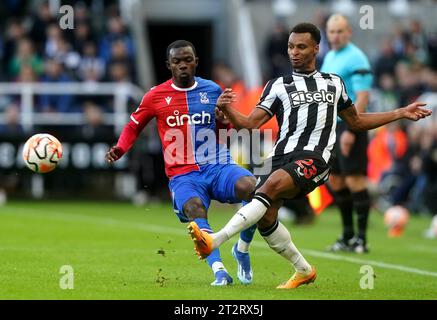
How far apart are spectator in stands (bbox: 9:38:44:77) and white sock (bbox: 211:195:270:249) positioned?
14.5 meters

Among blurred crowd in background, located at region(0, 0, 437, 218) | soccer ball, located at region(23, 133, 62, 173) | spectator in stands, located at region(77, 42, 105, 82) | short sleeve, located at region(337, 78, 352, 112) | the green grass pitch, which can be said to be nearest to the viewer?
the green grass pitch

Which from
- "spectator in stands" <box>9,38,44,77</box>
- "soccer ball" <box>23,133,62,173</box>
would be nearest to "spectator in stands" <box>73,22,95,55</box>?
"spectator in stands" <box>9,38,44,77</box>

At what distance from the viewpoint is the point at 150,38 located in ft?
91.4

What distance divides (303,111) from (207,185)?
1.07 meters

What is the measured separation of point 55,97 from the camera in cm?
2136

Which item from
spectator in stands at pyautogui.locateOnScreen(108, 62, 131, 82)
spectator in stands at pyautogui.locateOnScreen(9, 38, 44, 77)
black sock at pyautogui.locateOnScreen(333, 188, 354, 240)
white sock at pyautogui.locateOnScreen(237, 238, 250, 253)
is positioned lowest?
black sock at pyautogui.locateOnScreen(333, 188, 354, 240)

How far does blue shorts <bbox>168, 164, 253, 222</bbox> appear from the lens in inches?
346

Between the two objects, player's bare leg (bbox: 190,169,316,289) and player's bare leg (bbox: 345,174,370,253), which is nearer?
player's bare leg (bbox: 190,169,316,289)

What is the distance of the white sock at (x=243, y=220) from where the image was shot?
7961mm

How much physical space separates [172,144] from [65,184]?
12204 millimetres

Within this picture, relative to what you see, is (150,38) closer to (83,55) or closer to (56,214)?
(83,55)

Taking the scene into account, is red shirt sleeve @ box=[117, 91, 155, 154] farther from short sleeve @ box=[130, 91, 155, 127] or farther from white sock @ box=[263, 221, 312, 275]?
white sock @ box=[263, 221, 312, 275]

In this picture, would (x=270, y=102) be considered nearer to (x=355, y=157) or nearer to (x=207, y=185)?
(x=207, y=185)

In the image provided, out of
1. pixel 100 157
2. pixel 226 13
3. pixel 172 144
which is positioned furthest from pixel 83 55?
pixel 172 144
